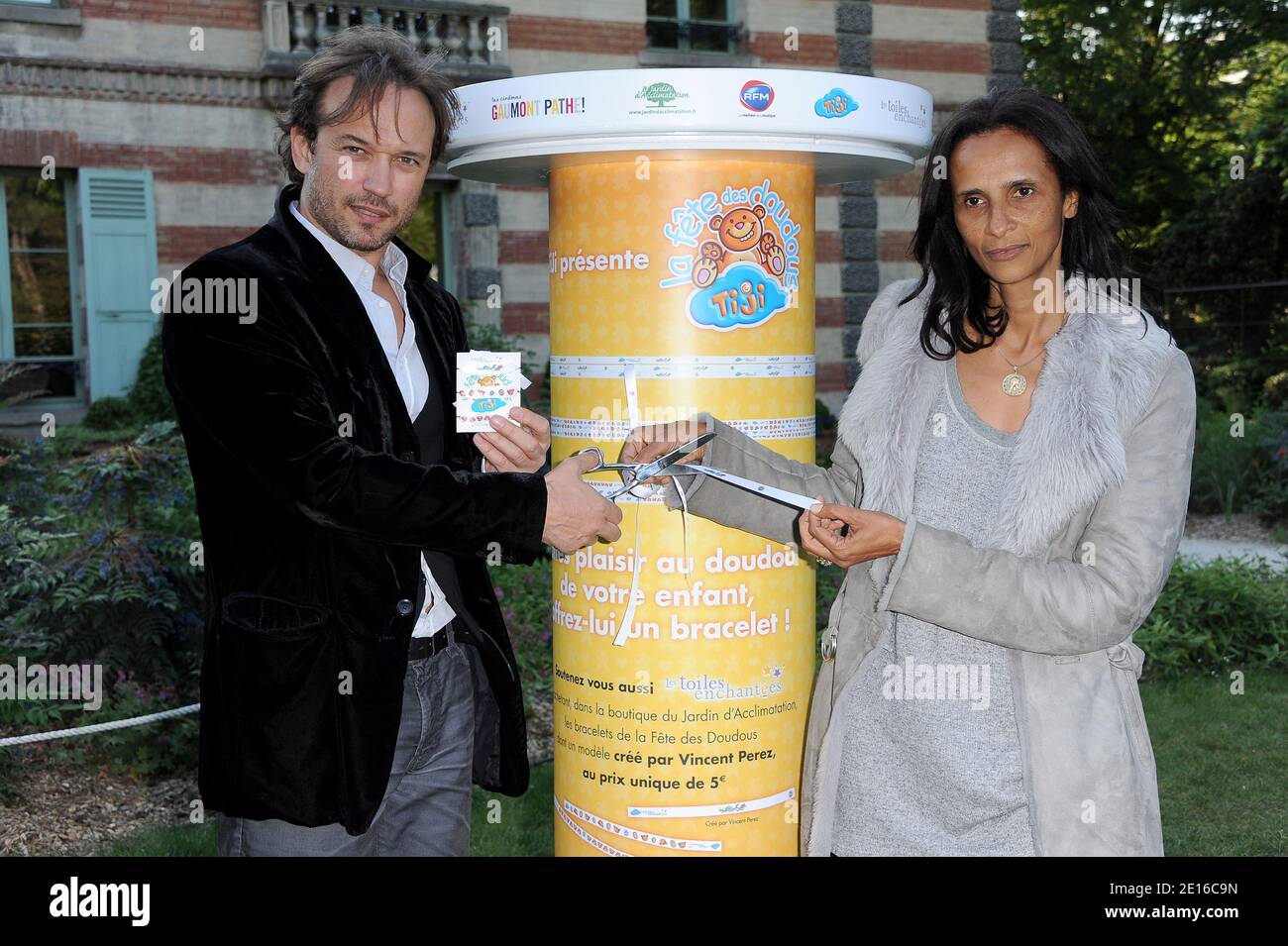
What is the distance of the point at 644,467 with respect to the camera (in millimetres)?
3062

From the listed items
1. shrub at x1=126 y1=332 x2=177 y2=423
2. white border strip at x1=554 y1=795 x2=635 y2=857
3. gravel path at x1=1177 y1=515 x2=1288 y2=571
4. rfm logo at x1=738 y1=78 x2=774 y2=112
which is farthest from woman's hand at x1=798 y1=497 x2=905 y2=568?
shrub at x1=126 y1=332 x2=177 y2=423

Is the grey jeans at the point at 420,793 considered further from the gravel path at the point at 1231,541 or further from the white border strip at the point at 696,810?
the gravel path at the point at 1231,541

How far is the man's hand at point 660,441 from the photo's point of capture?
307 centimetres

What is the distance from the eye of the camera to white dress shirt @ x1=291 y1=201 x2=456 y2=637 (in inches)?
111

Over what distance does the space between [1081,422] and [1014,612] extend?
420 millimetres

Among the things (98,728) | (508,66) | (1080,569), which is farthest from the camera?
(508,66)

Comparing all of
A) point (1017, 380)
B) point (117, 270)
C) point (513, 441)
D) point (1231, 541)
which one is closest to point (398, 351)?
point (513, 441)

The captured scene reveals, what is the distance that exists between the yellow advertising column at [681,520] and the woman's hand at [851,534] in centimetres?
66

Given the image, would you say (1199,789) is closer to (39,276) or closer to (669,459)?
(669,459)

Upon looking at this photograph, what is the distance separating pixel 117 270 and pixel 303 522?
34.5ft

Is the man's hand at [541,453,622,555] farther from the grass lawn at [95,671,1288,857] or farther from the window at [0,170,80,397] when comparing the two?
the window at [0,170,80,397]

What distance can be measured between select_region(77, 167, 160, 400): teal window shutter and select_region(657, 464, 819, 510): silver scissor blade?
10.1 m
